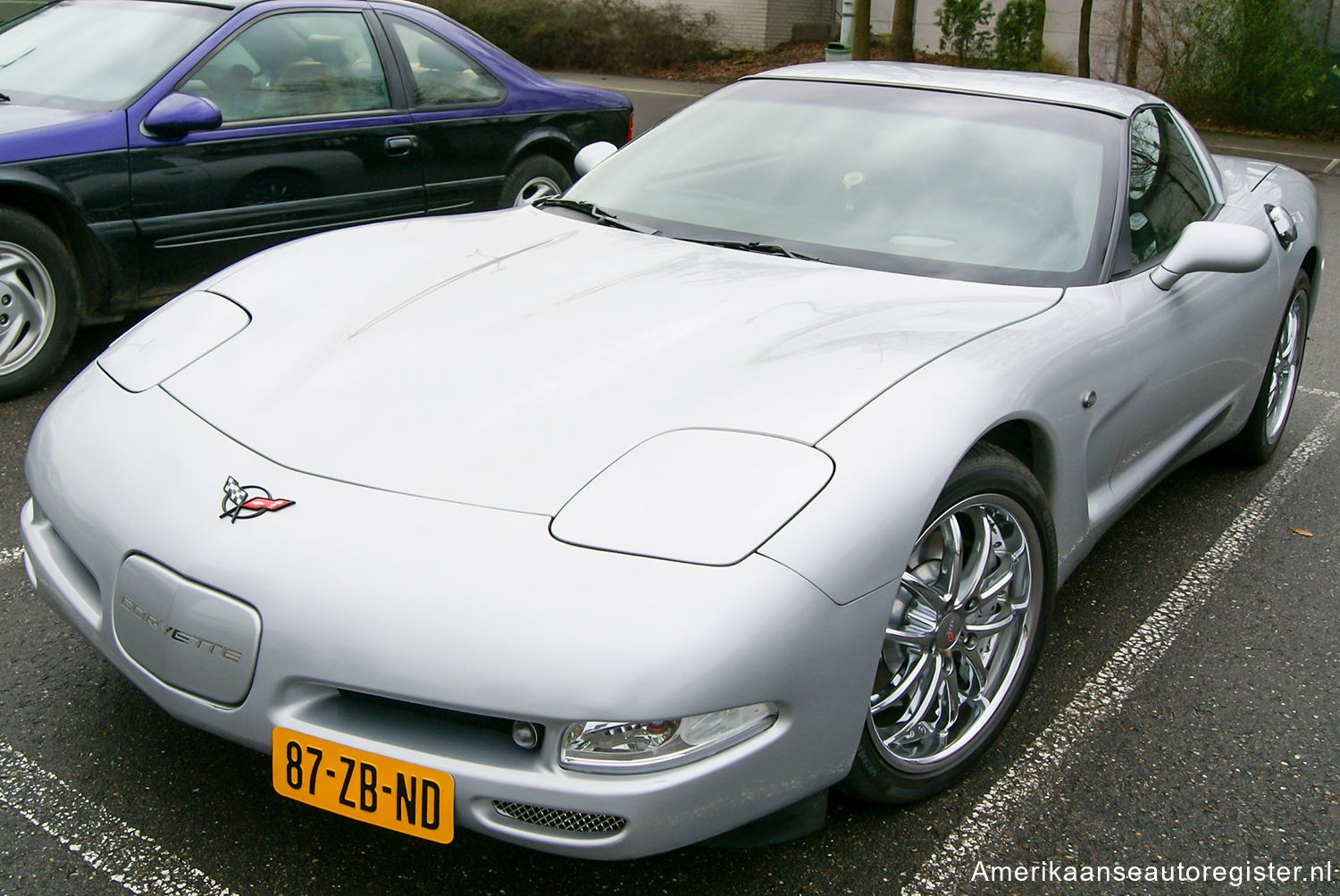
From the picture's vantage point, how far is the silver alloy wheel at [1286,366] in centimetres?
439

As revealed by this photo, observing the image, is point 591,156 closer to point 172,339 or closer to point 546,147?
point 172,339

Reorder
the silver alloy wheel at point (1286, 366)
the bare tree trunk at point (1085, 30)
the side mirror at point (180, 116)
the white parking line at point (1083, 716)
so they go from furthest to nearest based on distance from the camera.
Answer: the bare tree trunk at point (1085, 30) → the side mirror at point (180, 116) → the silver alloy wheel at point (1286, 366) → the white parking line at point (1083, 716)

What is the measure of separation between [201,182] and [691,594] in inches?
145

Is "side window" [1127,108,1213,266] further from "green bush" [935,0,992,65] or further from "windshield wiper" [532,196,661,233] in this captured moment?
"green bush" [935,0,992,65]

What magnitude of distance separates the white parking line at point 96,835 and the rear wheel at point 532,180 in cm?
407

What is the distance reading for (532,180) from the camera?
6.26 metres

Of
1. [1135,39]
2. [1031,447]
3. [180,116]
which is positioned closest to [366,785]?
[1031,447]

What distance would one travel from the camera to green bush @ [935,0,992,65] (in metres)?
17.9

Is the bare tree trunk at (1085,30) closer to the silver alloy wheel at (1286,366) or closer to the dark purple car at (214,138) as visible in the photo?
the dark purple car at (214,138)

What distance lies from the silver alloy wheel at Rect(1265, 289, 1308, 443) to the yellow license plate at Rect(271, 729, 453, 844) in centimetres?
347

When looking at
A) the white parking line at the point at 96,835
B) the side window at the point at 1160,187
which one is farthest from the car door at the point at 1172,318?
the white parking line at the point at 96,835

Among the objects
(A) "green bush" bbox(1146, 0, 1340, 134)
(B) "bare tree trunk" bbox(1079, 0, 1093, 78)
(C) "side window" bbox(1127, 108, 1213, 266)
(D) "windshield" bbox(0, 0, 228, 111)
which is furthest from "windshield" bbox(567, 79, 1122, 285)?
(B) "bare tree trunk" bbox(1079, 0, 1093, 78)

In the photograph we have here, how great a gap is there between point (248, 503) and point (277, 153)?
3.38 m

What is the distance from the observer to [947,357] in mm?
2512
